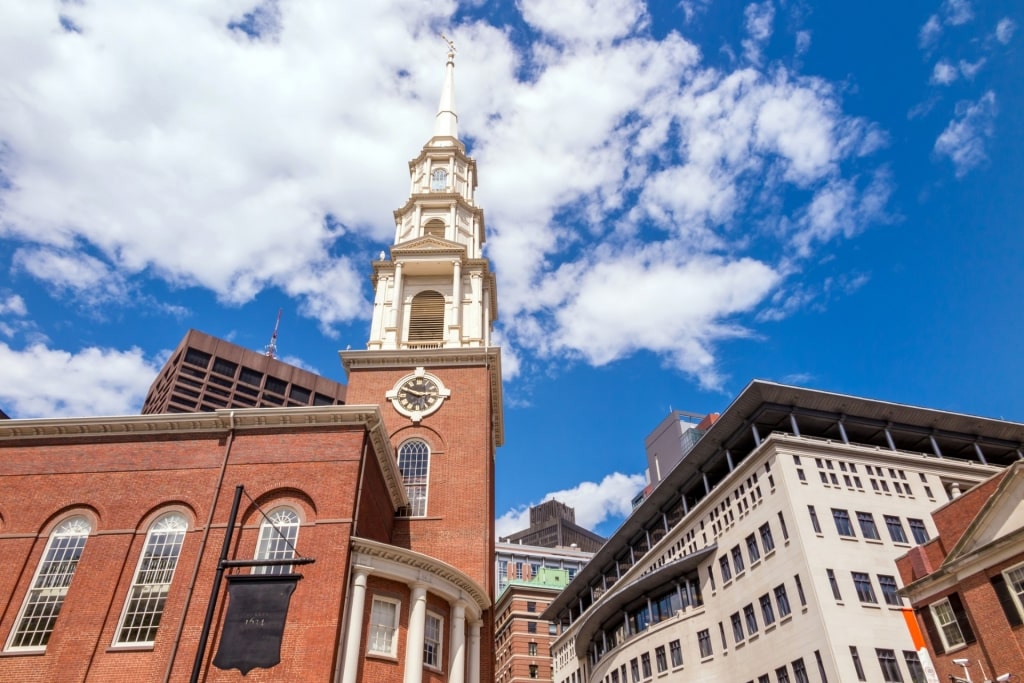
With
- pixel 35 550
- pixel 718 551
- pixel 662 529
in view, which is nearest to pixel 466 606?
pixel 35 550

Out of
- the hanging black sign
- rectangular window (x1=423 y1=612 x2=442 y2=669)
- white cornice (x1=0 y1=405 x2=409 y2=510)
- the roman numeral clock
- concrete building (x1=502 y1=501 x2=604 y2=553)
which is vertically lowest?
the hanging black sign

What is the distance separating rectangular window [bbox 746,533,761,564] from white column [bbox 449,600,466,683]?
25846mm

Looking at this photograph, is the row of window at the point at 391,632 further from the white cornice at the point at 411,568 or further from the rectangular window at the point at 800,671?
the rectangular window at the point at 800,671

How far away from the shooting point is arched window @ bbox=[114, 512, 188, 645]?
85.5 feet

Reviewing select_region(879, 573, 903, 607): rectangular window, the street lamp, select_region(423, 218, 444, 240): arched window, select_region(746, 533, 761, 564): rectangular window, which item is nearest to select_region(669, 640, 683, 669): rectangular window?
select_region(746, 533, 761, 564): rectangular window

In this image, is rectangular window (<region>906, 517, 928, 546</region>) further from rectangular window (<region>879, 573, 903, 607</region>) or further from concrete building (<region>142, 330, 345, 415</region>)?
concrete building (<region>142, 330, 345, 415</region>)

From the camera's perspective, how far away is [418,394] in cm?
4094

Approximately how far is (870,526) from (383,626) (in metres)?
33.3

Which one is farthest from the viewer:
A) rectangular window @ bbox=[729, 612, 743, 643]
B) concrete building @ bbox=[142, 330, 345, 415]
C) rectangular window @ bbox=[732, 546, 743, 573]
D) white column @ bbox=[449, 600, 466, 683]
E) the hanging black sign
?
concrete building @ bbox=[142, 330, 345, 415]

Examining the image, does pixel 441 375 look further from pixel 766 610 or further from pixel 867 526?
pixel 867 526

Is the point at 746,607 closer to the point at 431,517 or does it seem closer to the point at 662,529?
the point at 662,529

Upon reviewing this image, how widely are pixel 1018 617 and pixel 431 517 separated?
962 inches

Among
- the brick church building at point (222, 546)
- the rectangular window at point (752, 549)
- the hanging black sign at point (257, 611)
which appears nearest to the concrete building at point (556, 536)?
the rectangular window at point (752, 549)

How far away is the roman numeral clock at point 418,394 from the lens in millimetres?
40312
